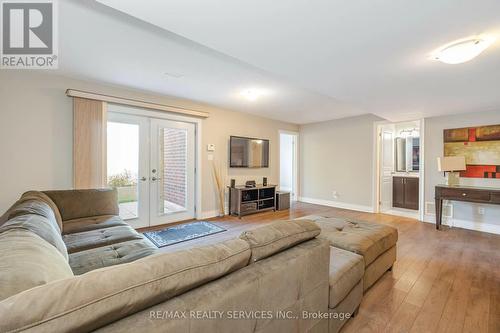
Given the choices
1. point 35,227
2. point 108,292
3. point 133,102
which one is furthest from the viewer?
point 133,102

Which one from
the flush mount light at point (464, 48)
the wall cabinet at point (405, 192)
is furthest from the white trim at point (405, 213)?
the flush mount light at point (464, 48)

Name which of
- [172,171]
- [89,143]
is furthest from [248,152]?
[89,143]

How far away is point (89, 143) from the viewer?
325 centimetres

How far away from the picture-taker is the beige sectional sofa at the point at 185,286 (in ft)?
2.00

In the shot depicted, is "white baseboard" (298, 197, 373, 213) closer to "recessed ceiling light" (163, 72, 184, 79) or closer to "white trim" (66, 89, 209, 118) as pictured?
"white trim" (66, 89, 209, 118)

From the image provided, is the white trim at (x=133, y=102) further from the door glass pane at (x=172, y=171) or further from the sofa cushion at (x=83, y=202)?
the sofa cushion at (x=83, y=202)

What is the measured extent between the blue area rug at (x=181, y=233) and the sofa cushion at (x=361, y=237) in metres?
1.92

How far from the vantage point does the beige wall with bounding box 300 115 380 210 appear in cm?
532

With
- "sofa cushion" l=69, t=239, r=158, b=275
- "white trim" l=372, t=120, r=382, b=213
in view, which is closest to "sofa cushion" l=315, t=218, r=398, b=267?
"sofa cushion" l=69, t=239, r=158, b=275

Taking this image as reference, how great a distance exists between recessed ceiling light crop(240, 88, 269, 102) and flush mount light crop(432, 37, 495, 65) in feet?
7.32

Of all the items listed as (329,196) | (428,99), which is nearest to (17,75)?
(428,99)

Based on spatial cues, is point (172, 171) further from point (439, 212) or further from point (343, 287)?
point (439, 212)

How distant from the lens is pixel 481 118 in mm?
4039

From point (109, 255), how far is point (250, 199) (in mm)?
3478
